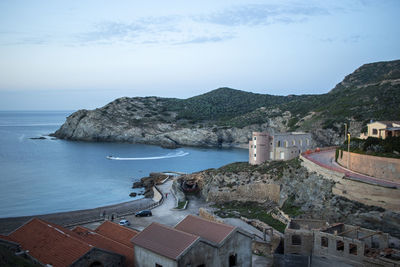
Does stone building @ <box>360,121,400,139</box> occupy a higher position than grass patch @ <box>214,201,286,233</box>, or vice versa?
stone building @ <box>360,121,400,139</box>

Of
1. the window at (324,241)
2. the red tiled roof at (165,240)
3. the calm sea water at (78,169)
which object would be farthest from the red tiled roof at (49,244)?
the calm sea water at (78,169)

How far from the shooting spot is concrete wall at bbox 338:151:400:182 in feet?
82.8

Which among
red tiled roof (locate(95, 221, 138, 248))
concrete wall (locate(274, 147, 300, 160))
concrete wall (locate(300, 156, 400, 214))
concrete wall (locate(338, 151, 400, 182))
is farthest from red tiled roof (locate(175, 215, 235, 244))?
concrete wall (locate(274, 147, 300, 160))

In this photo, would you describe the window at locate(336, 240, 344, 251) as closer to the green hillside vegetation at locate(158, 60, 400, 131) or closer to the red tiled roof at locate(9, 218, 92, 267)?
the red tiled roof at locate(9, 218, 92, 267)

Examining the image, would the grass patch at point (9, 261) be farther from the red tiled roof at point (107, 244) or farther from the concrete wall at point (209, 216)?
the concrete wall at point (209, 216)

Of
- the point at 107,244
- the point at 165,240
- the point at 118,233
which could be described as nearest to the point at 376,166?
the point at 165,240

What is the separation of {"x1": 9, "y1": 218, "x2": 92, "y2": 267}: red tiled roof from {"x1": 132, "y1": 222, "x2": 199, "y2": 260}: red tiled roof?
2253 millimetres

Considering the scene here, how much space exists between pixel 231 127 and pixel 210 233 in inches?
3445

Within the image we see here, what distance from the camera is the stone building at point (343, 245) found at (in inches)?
672

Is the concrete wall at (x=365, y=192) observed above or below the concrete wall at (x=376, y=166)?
below

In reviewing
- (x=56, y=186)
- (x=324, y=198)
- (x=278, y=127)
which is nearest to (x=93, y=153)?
(x=56, y=186)

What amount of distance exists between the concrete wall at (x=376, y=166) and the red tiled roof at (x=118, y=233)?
1712 cm

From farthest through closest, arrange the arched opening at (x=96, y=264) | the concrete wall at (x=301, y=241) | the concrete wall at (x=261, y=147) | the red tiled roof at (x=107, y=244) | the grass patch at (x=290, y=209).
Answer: the concrete wall at (x=261, y=147)
the grass patch at (x=290, y=209)
the concrete wall at (x=301, y=241)
the red tiled roof at (x=107, y=244)
the arched opening at (x=96, y=264)

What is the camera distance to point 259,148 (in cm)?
4603
